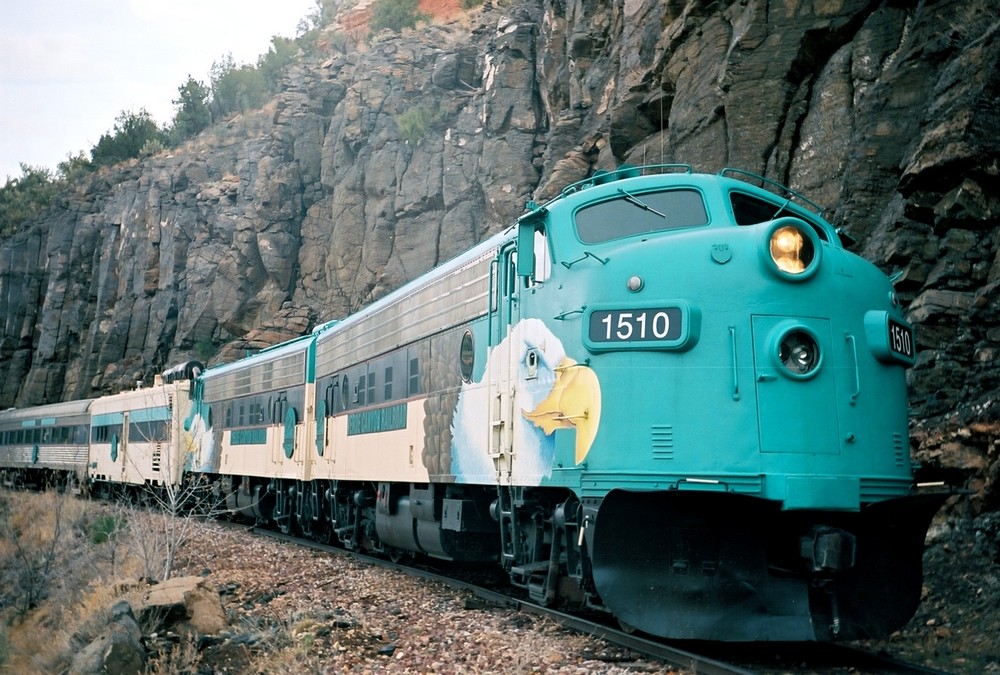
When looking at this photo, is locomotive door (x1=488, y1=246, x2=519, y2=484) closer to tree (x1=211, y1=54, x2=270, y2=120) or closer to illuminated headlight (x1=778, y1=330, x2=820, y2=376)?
illuminated headlight (x1=778, y1=330, x2=820, y2=376)

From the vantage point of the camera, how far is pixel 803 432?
698cm

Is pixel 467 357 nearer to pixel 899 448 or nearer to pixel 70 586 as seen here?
pixel 899 448

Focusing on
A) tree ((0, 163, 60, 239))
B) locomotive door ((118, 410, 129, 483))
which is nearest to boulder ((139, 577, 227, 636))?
locomotive door ((118, 410, 129, 483))

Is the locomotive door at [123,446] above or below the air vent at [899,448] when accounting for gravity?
above

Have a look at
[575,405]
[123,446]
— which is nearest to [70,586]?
[575,405]

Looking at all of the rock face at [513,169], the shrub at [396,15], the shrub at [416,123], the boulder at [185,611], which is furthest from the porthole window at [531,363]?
the shrub at [396,15]

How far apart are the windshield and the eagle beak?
121 cm

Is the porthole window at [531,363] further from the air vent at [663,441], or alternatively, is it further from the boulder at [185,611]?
the boulder at [185,611]

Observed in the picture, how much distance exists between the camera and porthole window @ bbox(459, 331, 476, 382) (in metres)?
9.78

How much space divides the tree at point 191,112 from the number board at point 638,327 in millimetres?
55062

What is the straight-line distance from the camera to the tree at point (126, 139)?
62438mm

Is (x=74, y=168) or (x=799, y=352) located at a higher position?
(x=74, y=168)

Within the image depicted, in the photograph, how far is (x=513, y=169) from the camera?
2872 centimetres

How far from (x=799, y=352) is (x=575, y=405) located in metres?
1.78
